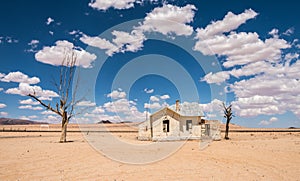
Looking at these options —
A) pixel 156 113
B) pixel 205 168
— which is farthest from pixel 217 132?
pixel 205 168

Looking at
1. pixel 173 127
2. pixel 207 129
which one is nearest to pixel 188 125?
pixel 173 127

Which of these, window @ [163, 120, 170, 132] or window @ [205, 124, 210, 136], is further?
window @ [205, 124, 210, 136]

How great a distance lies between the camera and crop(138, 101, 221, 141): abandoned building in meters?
29.7

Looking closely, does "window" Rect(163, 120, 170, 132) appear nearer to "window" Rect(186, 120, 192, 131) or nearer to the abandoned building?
the abandoned building

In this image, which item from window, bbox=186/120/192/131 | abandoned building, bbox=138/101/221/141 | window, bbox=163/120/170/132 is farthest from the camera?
window, bbox=186/120/192/131

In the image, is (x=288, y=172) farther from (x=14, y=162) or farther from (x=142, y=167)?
(x=14, y=162)

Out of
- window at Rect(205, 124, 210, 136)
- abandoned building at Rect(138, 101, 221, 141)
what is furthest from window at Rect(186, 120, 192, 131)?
window at Rect(205, 124, 210, 136)

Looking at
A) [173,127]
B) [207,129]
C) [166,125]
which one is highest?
[166,125]

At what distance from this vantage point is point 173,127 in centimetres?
2984

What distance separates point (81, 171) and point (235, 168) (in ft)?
21.0

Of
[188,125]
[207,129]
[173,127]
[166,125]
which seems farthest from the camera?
[207,129]

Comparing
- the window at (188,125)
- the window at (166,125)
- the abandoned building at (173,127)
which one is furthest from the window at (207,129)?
the window at (166,125)

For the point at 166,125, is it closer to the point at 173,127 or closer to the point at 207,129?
the point at 173,127

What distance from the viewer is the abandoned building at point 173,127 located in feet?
97.5
